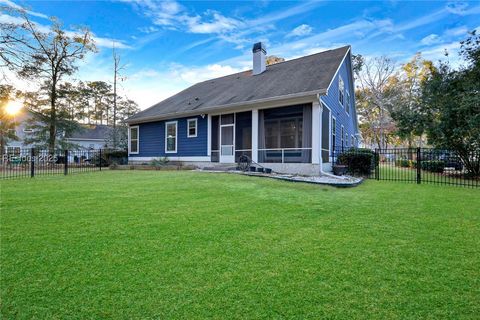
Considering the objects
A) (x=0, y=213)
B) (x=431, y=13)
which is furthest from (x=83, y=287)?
(x=431, y=13)

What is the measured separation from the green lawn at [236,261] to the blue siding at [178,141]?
931 centimetres

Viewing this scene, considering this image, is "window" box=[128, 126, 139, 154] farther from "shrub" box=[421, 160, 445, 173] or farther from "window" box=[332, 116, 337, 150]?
"shrub" box=[421, 160, 445, 173]

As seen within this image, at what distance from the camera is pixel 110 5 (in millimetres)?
12391

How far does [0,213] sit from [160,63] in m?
14.6

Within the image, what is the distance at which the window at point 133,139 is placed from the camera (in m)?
17.6

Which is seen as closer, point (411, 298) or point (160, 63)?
point (411, 298)

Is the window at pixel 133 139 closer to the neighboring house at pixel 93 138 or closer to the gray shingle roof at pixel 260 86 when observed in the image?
the gray shingle roof at pixel 260 86

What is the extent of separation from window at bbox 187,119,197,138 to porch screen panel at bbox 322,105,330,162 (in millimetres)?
6702

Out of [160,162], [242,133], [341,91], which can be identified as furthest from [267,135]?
[160,162]

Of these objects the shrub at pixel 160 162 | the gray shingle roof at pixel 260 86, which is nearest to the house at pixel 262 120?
the gray shingle roof at pixel 260 86

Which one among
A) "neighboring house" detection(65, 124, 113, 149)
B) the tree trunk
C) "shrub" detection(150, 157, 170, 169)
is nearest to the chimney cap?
"shrub" detection(150, 157, 170, 169)

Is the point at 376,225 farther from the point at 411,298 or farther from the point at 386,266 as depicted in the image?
the point at 411,298

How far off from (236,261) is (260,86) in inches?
464

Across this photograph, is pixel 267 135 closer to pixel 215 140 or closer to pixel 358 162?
pixel 215 140
